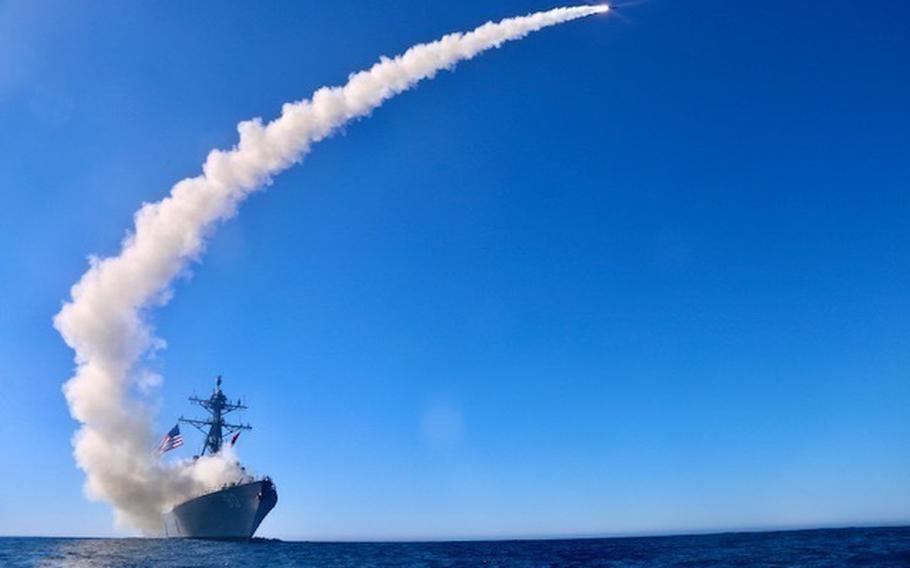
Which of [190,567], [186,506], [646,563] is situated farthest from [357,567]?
[186,506]

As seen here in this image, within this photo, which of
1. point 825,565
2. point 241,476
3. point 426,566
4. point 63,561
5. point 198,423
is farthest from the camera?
point 198,423

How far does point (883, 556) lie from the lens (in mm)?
41062

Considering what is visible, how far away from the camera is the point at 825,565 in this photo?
121ft

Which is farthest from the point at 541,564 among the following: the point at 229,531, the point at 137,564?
the point at 229,531

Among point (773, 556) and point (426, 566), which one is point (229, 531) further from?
point (773, 556)

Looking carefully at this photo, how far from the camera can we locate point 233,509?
3046 inches

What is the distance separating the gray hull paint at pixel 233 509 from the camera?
249 feet

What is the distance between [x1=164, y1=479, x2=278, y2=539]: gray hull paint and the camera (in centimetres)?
7594

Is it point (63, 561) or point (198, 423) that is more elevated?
point (198, 423)

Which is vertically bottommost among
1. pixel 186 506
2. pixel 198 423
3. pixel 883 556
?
pixel 883 556

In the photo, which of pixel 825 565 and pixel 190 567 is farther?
pixel 190 567

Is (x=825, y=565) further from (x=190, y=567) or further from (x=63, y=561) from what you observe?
(x=63, y=561)

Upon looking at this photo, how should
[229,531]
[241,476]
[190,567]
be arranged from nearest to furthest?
[190,567] → [229,531] → [241,476]

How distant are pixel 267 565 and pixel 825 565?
3759 centimetres
